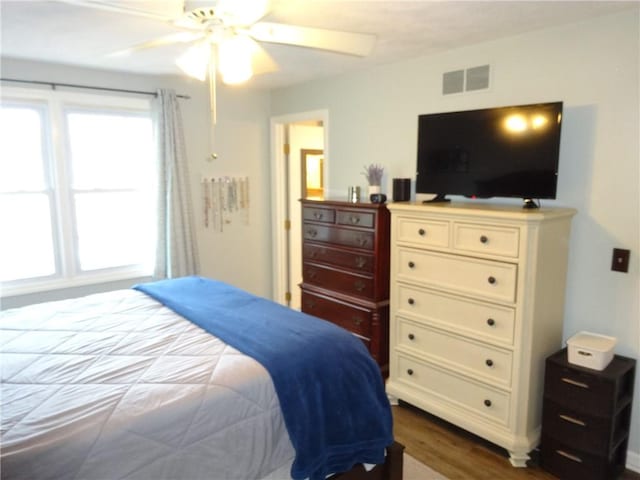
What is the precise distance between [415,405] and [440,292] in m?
0.81

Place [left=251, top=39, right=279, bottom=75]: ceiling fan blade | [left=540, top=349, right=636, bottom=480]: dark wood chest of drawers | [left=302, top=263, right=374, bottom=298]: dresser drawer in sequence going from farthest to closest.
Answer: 1. [left=302, top=263, right=374, bottom=298]: dresser drawer
2. [left=540, top=349, right=636, bottom=480]: dark wood chest of drawers
3. [left=251, top=39, right=279, bottom=75]: ceiling fan blade

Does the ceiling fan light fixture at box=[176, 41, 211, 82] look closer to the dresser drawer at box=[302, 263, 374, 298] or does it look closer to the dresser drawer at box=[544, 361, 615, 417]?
the dresser drawer at box=[302, 263, 374, 298]

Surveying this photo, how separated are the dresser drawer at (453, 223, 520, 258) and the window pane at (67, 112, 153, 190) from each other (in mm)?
2764

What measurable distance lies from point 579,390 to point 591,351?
21 cm

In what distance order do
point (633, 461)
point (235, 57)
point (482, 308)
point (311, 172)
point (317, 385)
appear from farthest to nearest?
point (311, 172) < point (482, 308) < point (633, 461) < point (235, 57) < point (317, 385)

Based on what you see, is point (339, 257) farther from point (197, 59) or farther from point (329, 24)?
point (197, 59)

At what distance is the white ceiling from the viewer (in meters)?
2.14

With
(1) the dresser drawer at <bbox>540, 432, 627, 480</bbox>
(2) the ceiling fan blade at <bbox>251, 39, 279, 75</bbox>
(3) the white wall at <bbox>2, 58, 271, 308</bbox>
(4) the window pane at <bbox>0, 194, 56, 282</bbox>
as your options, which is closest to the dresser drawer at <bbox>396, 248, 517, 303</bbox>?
(1) the dresser drawer at <bbox>540, 432, 627, 480</bbox>

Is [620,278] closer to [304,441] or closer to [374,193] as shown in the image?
[374,193]

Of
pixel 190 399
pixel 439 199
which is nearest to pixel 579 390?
pixel 439 199

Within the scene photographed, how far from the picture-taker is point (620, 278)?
7.75 ft

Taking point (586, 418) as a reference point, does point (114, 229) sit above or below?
above

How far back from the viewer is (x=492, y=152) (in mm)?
2613

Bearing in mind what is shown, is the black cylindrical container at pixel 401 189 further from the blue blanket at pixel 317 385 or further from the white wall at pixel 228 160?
the white wall at pixel 228 160
